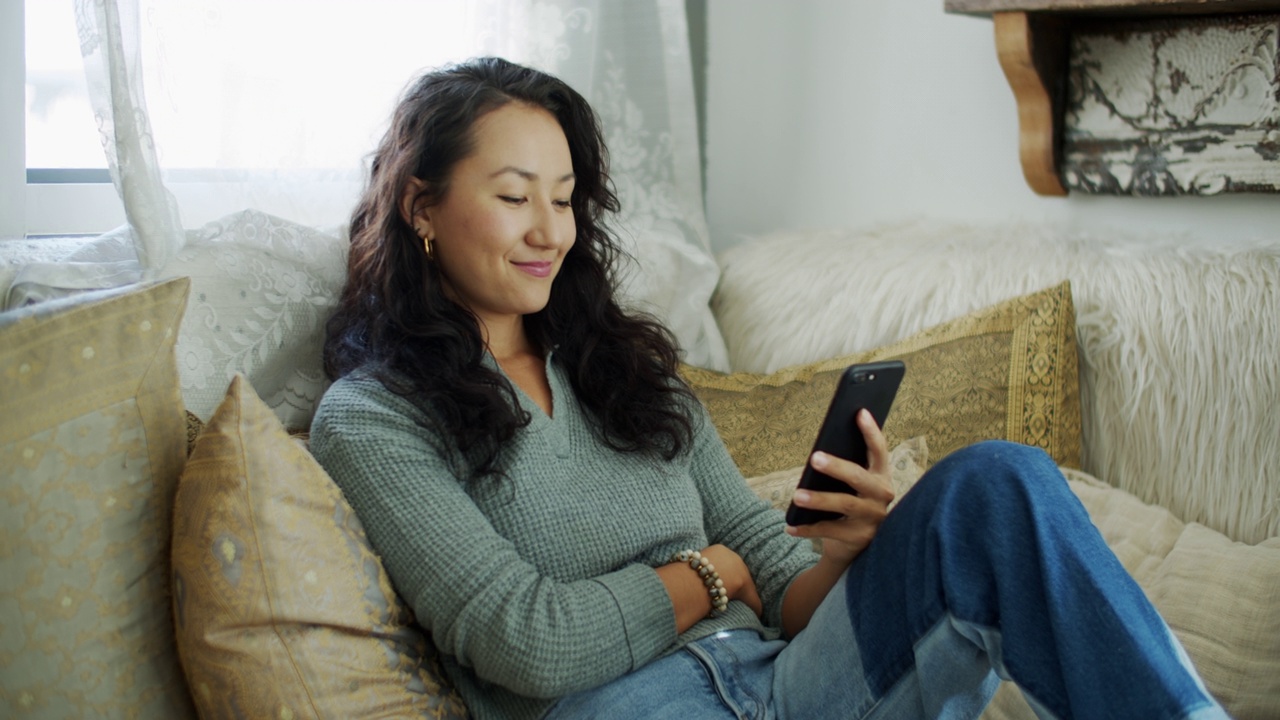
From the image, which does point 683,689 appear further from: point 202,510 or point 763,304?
point 763,304

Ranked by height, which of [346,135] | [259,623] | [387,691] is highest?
[346,135]

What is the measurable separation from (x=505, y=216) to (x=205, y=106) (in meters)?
0.48

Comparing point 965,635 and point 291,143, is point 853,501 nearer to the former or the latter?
point 965,635

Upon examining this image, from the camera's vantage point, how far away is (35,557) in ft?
2.78

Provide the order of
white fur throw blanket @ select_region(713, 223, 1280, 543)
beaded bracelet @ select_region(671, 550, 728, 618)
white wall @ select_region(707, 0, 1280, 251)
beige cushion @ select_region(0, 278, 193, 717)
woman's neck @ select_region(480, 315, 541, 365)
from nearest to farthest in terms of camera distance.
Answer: beige cushion @ select_region(0, 278, 193, 717) → beaded bracelet @ select_region(671, 550, 728, 618) → woman's neck @ select_region(480, 315, 541, 365) → white fur throw blanket @ select_region(713, 223, 1280, 543) → white wall @ select_region(707, 0, 1280, 251)

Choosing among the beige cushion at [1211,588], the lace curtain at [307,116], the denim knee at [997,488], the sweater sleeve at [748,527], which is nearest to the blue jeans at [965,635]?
the denim knee at [997,488]

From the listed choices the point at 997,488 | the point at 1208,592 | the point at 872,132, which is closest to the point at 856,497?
the point at 997,488

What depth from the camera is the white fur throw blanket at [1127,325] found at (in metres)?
1.48

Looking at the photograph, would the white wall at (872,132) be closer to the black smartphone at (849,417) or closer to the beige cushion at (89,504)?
the black smartphone at (849,417)

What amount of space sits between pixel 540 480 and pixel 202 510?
352 millimetres

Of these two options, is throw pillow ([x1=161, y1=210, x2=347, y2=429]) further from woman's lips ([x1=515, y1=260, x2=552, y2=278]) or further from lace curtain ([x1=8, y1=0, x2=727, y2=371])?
woman's lips ([x1=515, y1=260, x2=552, y2=278])

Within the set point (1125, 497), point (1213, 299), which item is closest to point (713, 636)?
point (1125, 497)

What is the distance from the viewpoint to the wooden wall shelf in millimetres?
1556

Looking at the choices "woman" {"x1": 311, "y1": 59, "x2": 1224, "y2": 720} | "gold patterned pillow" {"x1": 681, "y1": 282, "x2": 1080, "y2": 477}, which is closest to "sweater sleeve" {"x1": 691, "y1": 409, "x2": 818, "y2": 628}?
"woman" {"x1": 311, "y1": 59, "x2": 1224, "y2": 720}
